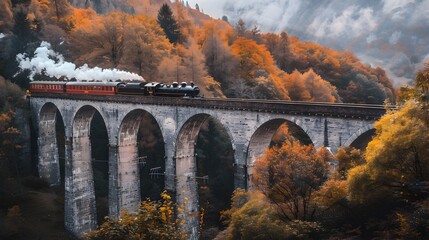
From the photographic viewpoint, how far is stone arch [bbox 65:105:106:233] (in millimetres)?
39656

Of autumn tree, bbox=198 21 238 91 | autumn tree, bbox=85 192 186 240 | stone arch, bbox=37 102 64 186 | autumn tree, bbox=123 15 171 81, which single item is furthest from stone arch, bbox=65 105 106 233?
autumn tree, bbox=85 192 186 240

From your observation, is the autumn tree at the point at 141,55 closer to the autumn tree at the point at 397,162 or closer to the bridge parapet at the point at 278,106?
the bridge parapet at the point at 278,106

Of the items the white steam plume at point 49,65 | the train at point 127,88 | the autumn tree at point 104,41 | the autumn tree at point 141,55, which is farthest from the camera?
the autumn tree at point 104,41

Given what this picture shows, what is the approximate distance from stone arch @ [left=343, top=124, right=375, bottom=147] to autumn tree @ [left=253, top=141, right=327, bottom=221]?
2.50 m

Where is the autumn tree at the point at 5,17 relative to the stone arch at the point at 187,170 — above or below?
above

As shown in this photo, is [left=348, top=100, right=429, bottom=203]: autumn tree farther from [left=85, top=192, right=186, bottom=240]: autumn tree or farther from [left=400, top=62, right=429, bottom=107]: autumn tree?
[left=85, top=192, right=186, bottom=240]: autumn tree

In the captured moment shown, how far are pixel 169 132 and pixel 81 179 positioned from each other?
14.8 meters

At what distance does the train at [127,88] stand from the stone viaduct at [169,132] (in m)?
0.93

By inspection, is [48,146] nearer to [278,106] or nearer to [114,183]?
[114,183]

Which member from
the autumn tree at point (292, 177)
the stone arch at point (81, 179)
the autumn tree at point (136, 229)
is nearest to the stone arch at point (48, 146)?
the stone arch at point (81, 179)

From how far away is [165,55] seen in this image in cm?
5472

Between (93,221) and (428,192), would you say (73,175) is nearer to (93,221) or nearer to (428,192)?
(93,221)

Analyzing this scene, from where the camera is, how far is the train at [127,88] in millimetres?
31250

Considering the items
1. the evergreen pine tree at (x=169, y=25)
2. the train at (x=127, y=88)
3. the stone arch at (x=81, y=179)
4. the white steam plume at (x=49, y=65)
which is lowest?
the stone arch at (x=81, y=179)
